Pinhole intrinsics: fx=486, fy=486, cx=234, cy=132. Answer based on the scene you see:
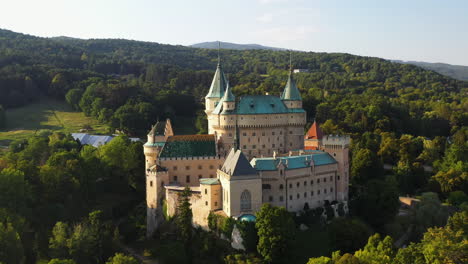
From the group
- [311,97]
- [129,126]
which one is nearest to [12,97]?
[129,126]

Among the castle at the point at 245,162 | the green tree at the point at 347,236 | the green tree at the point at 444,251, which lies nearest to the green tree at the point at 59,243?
the castle at the point at 245,162

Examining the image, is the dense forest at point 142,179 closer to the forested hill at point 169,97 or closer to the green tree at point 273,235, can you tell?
the green tree at point 273,235

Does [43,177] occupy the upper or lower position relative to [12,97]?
lower

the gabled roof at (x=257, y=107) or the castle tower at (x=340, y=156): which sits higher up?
the gabled roof at (x=257, y=107)

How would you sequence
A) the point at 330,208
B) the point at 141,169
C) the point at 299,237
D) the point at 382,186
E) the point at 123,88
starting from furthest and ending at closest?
the point at 123,88, the point at 141,169, the point at 382,186, the point at 330,208, the point at 299,237

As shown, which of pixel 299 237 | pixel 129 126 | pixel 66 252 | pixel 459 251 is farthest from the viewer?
pixel 129 126

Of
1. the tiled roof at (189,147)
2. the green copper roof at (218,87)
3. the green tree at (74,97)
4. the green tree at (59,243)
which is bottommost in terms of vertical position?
the green tree at (59,243)

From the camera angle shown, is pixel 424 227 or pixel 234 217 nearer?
pixel 234 217

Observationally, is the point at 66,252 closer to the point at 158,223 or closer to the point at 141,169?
the point at 158,223
